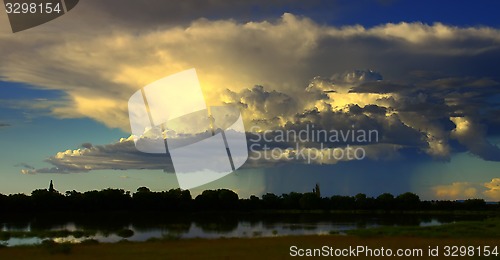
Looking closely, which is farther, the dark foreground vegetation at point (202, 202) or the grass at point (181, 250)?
the dark foreground vegetation at point (202, 202)

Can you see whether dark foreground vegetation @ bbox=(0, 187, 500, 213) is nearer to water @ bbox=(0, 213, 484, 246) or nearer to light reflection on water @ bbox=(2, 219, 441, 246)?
water @ bbox=(0, 213, 484, 246)

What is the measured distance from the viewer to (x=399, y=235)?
5159cm

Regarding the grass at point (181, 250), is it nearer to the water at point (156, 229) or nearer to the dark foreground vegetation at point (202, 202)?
the water at point (156, 229)

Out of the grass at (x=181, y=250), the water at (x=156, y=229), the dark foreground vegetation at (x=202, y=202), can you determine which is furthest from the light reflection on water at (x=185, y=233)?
the dark foreground vegetation at (x=202, y=202)

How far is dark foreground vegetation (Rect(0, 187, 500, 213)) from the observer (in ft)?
430

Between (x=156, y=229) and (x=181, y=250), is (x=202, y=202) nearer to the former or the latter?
(x=156, y=229)

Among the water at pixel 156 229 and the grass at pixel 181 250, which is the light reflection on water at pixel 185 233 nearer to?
the water at pixel 156 229

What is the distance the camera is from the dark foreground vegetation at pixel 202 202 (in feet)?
430

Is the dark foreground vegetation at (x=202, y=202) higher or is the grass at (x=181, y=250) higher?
the dark foreground vegetation at (x=202, y=202)

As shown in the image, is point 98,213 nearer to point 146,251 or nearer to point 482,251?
point 146,251

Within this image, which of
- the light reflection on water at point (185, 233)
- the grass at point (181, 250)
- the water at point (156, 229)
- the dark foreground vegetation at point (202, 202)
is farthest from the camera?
the dark foreground vegetation at point (202, 202)

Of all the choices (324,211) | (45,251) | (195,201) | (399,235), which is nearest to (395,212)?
(324,211)

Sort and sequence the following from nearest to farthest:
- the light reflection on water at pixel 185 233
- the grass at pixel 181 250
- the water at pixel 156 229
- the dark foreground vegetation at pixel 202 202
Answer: the grass at pixel 181 250
the light reflection on water at pixel 185 233
the water at pixel 156 229
the dark foreground vegetation at pixel 202 202

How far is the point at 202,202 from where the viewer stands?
495 feet
